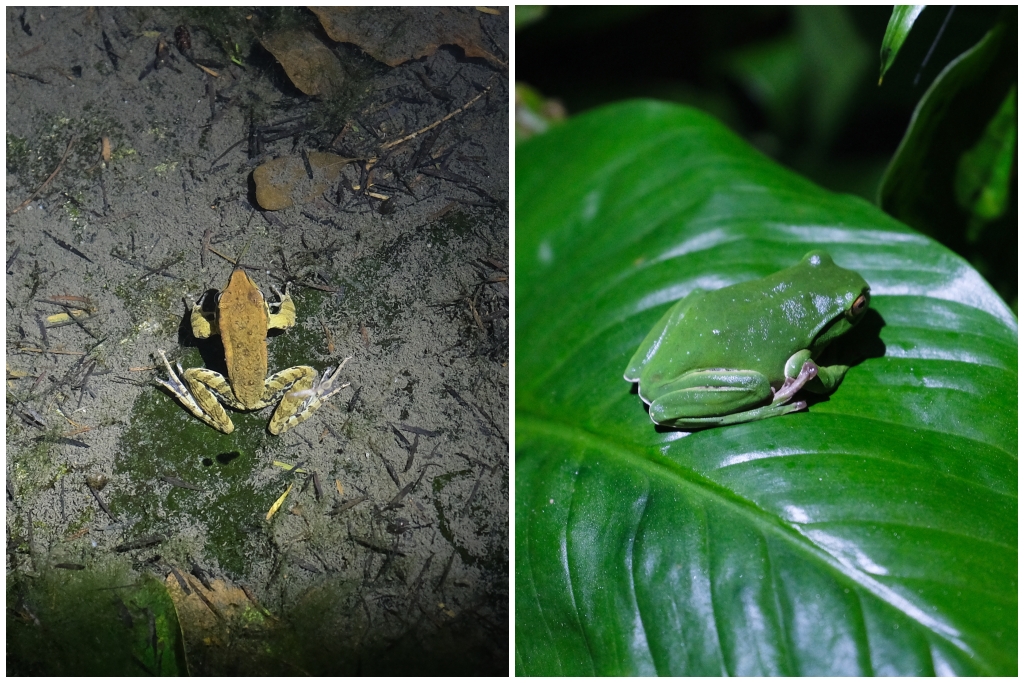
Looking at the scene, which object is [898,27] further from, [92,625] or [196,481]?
[92,625]

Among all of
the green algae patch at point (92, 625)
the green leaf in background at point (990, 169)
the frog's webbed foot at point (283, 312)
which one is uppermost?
the green leaf in background at point (990, 169)

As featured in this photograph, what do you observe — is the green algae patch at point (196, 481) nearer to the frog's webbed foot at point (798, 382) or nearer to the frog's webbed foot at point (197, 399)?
the frog's webbed foot at point (197, 399)

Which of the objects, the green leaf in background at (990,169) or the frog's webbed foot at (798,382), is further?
the green leaf in background at (990,169)

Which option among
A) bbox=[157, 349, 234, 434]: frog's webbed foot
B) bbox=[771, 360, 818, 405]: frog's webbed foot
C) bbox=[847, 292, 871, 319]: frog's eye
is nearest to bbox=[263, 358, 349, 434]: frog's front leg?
bbox=[157, 349, 234, 434]: frog's webbed foot

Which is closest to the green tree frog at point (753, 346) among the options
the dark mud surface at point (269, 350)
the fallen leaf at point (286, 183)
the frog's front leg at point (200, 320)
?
the dark mud surface at point (269, 350)

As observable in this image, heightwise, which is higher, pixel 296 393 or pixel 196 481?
pixel 296 393

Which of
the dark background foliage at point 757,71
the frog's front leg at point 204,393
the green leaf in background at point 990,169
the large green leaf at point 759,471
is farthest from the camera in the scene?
the dark background foliage at point 757,71

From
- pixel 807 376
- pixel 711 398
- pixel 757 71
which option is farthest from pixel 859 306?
pixel 757 71
